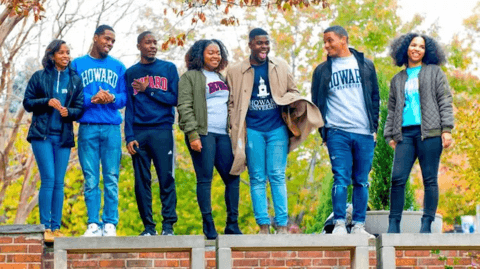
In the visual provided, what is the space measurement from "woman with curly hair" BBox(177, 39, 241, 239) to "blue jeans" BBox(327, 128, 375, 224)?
988mm

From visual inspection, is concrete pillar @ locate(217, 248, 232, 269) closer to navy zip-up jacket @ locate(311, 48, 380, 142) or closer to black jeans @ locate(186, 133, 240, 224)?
black jeans @ locate(186, 133, 240, 224)

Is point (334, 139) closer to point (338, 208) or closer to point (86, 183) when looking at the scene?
point (338, 208)

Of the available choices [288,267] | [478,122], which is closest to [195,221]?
[478,122]

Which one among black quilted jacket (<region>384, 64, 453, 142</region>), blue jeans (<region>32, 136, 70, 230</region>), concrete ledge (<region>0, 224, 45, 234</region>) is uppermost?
black quilted jacket (<region>384, 64, 453, 142</region>)

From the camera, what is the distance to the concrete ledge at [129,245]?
8.48 meters

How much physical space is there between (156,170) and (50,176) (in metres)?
1.02

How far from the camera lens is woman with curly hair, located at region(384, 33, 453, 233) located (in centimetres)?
866

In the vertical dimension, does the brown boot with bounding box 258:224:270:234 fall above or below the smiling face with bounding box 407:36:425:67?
below

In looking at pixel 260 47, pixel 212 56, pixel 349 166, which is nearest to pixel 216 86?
pixel 212 56

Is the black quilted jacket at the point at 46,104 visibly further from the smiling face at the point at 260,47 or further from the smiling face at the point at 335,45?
the smiling face at the point at 335,45

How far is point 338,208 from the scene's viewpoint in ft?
28.7

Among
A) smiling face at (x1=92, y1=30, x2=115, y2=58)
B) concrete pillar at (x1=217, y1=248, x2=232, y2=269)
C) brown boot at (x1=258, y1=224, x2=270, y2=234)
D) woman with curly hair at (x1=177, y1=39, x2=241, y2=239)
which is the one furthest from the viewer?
smiling face at (x1=92, y1=30, x2=115, y2=58)

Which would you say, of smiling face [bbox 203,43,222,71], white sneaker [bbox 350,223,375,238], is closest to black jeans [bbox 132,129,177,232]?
smiling face [bbox 203,43,222,71]

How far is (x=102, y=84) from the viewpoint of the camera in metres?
9.10
